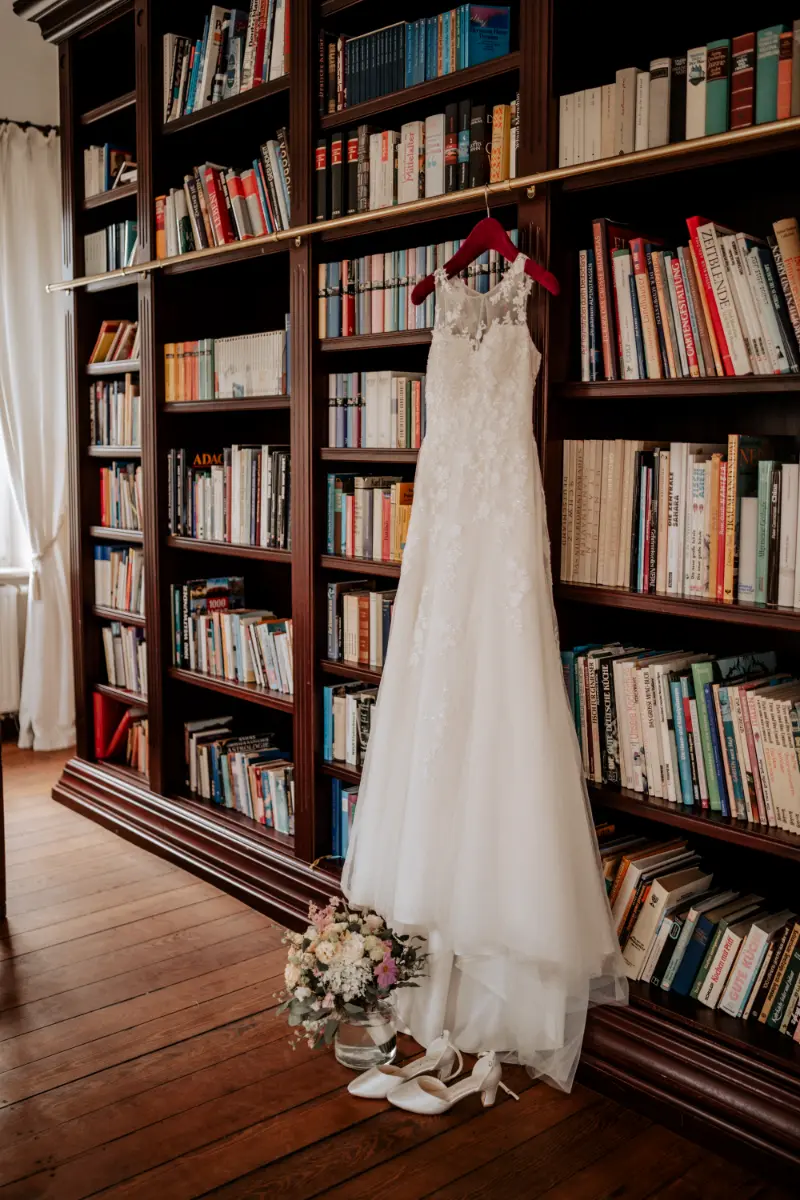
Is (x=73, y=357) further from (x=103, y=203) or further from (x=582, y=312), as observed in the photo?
(x=582, y=312)

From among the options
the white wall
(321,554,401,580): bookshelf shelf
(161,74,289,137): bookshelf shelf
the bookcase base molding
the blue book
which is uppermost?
the white wall

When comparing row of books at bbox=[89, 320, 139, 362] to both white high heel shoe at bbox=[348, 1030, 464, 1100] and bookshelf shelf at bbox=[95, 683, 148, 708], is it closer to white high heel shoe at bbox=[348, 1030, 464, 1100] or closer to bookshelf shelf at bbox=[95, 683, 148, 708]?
bookshelf shelf at bbox=[95, 683, 148, 708]

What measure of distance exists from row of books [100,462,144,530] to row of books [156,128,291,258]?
2.55 feet

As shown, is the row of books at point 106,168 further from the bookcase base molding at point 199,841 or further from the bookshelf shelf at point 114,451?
the bookcase base molding at point 199,841

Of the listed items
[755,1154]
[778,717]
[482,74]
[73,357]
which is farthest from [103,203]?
[755,1154]

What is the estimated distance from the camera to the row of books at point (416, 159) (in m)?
2.39

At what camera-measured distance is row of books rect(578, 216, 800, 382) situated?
1.97 metres

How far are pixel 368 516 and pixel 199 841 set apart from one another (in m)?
1.24

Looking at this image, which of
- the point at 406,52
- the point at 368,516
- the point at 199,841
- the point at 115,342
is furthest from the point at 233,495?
the point at 406,52

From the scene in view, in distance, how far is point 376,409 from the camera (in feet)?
8.96

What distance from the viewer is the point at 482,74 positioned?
2.35 meters

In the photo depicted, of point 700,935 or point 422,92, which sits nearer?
point 700,935

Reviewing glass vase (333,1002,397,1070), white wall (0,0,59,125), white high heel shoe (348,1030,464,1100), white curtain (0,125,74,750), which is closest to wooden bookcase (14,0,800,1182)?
white high heel shoe (348,1030,464,1100)

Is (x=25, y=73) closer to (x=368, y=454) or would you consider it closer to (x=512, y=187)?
(x=368, y=454)
